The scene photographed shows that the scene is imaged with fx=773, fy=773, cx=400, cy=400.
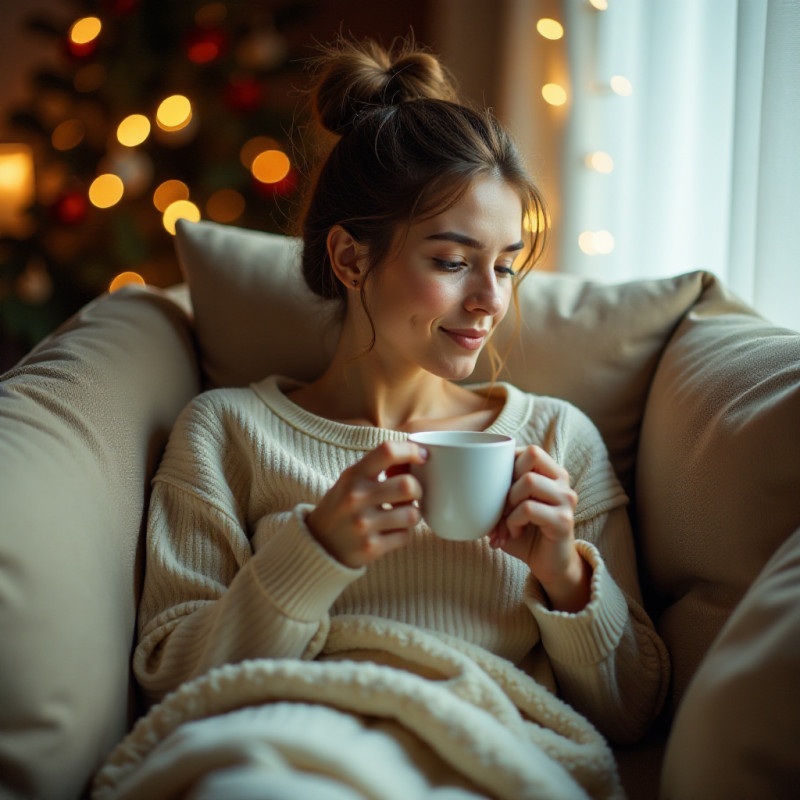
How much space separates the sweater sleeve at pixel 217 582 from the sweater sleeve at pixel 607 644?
275 mm

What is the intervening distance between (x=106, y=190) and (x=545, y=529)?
91.3 inches

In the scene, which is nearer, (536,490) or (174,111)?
(536,490)

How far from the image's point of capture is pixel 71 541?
0.87 metres

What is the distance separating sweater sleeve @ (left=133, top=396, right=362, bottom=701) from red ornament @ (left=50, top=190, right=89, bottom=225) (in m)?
1.79

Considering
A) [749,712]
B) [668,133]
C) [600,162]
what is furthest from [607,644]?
[600,162]

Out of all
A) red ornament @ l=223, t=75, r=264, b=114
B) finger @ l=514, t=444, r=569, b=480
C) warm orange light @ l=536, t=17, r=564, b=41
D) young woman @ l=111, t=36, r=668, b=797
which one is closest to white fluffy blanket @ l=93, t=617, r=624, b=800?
young woman @ l=111, t=36, r=668, b=797

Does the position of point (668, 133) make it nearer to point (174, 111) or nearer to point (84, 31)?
point (174, 111)

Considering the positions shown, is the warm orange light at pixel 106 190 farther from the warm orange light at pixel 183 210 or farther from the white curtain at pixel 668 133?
the white curtain at pixel 668 133

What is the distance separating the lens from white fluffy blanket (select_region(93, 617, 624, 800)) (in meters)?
0.66

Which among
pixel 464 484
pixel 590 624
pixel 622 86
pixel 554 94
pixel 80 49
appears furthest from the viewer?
pixel 80 49

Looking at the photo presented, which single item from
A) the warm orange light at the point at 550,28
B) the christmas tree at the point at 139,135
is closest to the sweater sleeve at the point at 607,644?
the warm orange light at the point at 550,28

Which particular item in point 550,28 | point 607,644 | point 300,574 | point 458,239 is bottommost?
point 607,644

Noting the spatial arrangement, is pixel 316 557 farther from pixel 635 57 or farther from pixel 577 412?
pixel 635 57

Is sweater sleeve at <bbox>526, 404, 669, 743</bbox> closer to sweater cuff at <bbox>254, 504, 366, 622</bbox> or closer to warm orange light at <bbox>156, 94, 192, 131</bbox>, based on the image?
sweater cuff at <bbox>254, 504, 366, 622</bbox>
